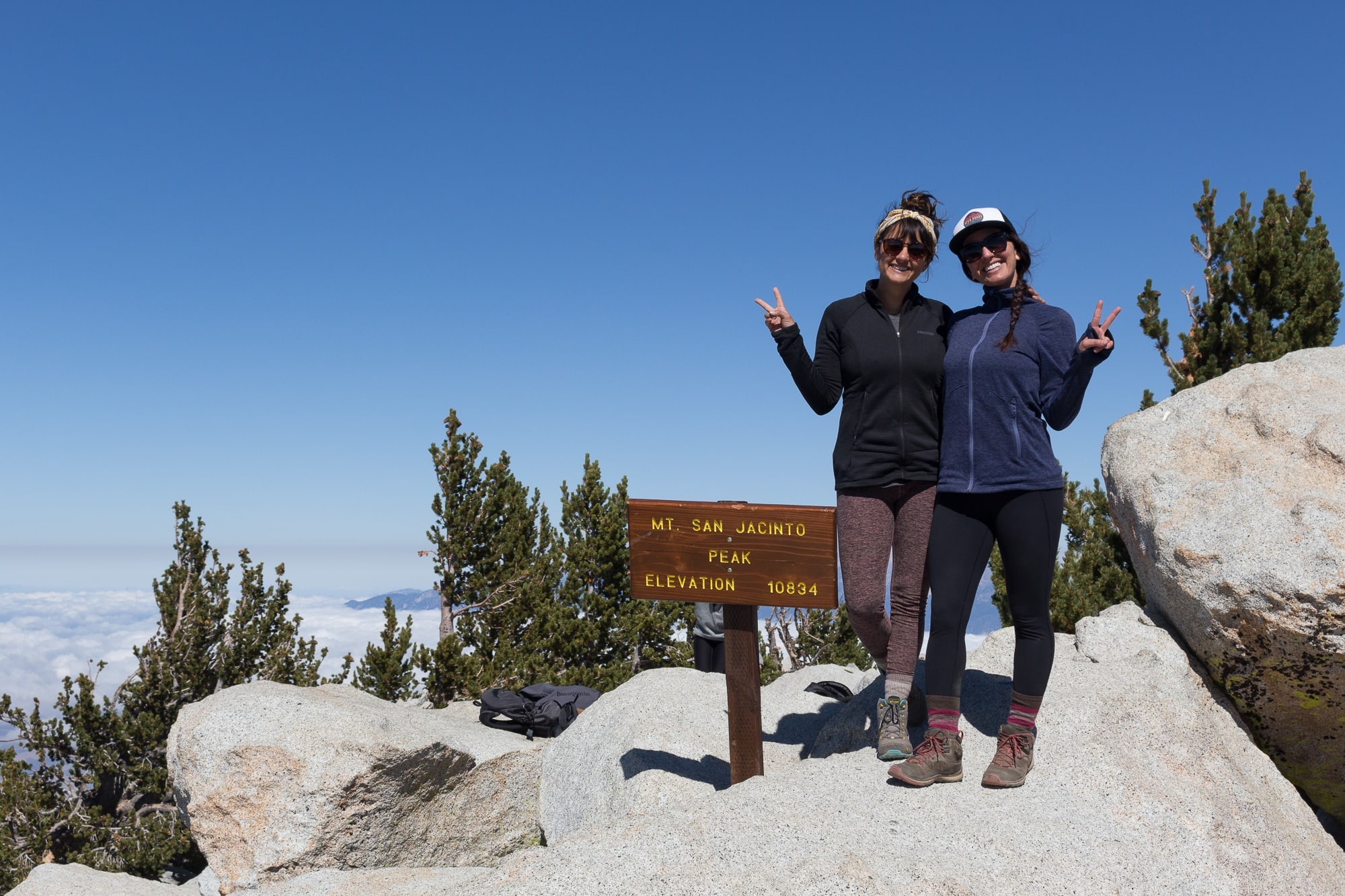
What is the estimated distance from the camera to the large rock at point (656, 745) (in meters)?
6.25

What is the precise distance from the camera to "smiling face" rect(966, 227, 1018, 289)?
4.90 meters

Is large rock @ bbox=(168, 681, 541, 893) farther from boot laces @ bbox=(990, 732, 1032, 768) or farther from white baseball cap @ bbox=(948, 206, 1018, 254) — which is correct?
white baseball cap @ bbox=(948, 206, 1018, 254)

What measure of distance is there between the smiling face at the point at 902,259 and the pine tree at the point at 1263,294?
25.6ft

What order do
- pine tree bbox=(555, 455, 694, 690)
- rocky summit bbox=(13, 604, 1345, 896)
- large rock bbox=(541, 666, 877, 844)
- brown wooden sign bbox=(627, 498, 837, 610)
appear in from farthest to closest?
pine tree bbox=(555, 455, 694, 690)
large rock bbox=(541, 666, 877, 844)
brown wooden sign bbox=(627, 498, 837, 610)
rocky summit bbox=(13, 604, 1345, 896)

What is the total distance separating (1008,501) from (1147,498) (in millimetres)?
2256

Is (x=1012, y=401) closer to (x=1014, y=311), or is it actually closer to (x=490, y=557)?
(x=1014, y=311)

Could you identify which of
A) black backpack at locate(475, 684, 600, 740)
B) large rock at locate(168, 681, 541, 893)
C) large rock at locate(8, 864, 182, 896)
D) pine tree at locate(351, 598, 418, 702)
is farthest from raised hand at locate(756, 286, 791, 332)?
pine tree at locate(351, 598, 418, 702)

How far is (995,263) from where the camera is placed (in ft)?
16.1

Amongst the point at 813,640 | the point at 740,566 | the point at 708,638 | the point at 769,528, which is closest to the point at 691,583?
the point at 740,566

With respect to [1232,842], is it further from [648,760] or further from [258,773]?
[258,773]

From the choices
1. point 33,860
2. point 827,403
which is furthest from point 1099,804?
point 33,860

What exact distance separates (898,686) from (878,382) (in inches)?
67.1

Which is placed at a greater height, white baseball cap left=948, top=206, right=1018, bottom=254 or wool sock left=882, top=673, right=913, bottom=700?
white baseball cap left=948, top=206, right=1018, bottom=254

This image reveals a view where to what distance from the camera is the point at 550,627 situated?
1772cm
